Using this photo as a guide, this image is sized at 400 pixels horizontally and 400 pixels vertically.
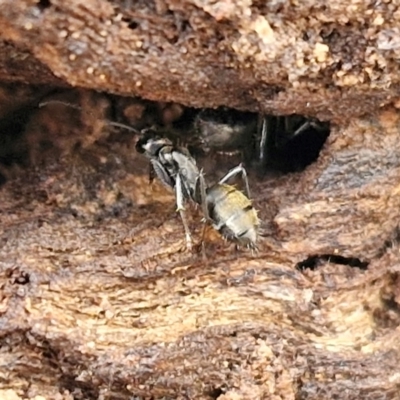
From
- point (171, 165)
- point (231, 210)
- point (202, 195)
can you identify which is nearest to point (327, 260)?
point (231, 210)

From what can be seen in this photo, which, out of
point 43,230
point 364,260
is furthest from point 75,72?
point 364,260

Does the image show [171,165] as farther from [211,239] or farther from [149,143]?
[211,239]

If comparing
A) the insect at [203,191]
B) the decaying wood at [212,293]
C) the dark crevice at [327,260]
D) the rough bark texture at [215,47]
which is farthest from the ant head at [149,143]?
the dark crevice at [327,260]

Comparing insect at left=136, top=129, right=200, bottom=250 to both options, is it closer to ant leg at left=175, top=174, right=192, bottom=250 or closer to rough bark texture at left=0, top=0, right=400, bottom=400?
ant leg at left=175, top=174, right=192, bottom=250

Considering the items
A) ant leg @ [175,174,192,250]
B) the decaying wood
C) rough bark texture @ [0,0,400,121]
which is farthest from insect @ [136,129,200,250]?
rough bark texture @ [0,0,400,121]

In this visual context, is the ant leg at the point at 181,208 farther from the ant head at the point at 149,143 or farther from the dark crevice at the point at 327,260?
the dark crevice at the point at 327,260

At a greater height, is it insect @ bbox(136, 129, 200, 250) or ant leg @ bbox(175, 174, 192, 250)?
insect @ bbox(136, 129, 200, 250)

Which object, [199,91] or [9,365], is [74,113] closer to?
[199,91]
